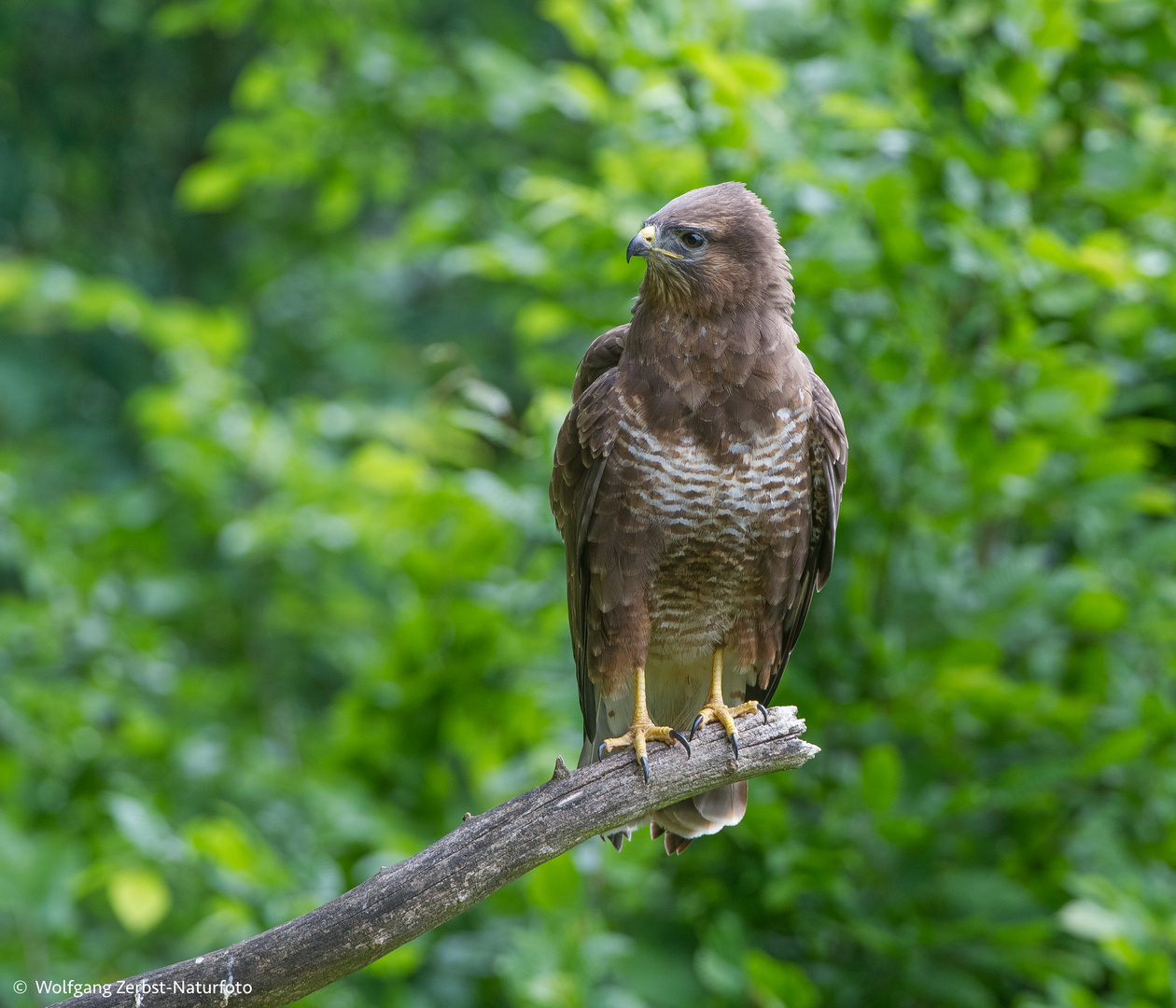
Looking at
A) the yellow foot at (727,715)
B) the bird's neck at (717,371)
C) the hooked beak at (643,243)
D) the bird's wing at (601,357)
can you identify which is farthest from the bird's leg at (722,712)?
the hooked beak at (643,243)

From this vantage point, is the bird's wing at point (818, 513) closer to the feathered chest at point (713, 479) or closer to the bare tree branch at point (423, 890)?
the feathered chest at point (713, 479)

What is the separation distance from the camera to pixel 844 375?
3.52m

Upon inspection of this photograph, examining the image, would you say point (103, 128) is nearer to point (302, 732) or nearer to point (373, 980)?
point (302, 732)

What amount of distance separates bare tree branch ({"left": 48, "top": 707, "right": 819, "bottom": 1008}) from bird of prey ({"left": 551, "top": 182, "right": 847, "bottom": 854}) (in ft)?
0.27

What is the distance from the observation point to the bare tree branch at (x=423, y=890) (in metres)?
1.98

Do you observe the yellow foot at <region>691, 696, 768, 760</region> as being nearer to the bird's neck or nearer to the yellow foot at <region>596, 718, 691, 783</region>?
the yellow foot at <region>596, 718, 691, 783</region>

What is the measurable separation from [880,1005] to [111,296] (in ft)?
13.5

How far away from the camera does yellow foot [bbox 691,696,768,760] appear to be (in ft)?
7.79

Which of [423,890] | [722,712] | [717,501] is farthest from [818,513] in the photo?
[423,890]

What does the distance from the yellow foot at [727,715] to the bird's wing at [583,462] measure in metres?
0.32

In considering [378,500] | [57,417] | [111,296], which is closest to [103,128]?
[57,417]

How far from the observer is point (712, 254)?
2203 millimetres

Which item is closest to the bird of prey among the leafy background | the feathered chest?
the feathered chest

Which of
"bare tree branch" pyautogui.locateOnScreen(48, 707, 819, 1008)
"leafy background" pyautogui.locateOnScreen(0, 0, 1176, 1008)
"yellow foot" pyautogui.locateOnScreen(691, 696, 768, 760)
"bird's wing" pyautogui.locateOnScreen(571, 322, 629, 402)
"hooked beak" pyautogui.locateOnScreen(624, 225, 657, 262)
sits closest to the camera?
"bare tree branch" pyautogui.locateOnScreen(48, 707, 819, 1008)
